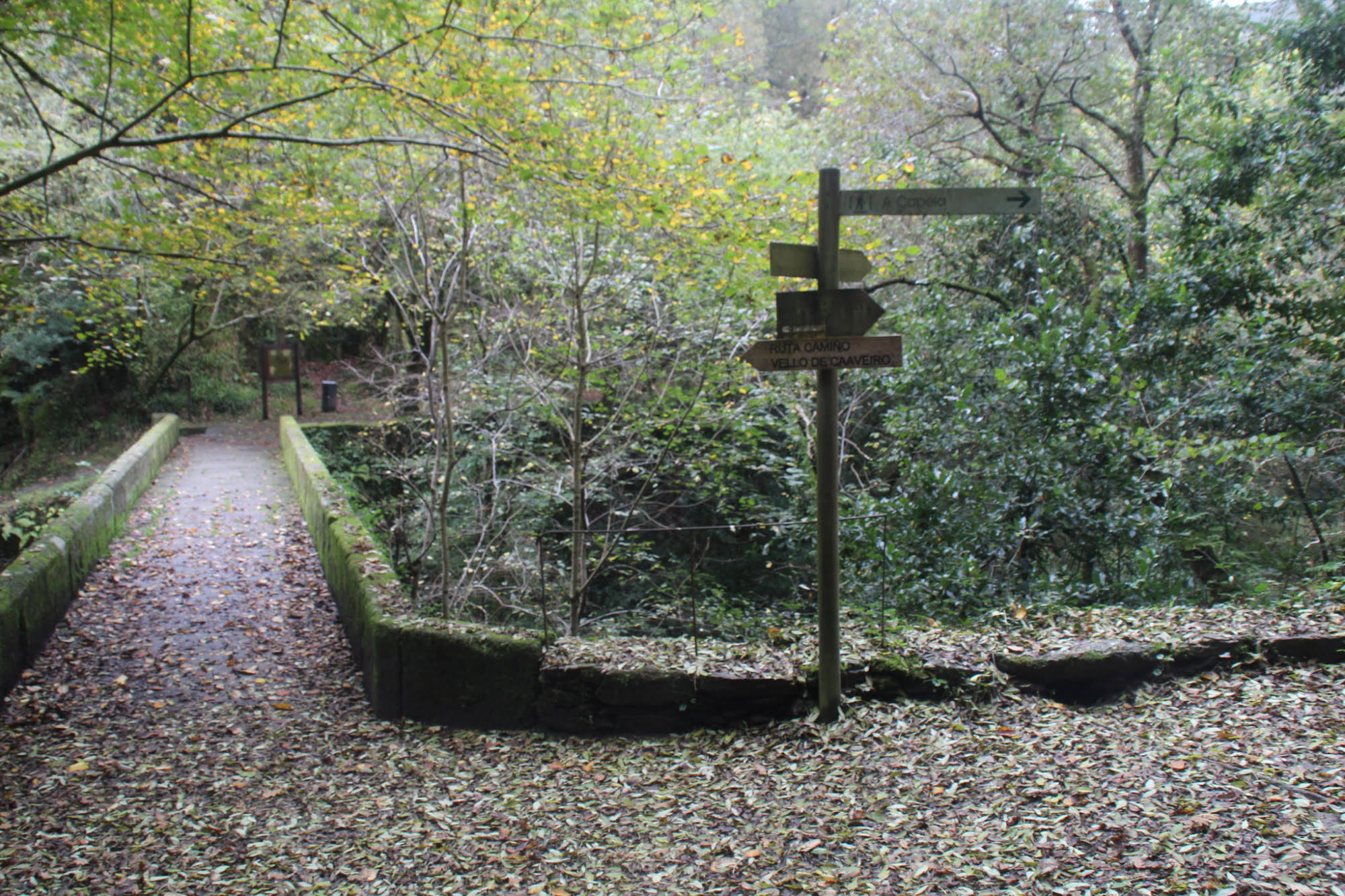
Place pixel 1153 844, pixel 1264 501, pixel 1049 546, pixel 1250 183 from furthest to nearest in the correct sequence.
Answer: pixel 1250 183 < pixel 1049 546 < pixel 1264 501 < pixel 1153 844

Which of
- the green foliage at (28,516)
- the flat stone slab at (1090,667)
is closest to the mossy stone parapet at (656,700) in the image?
the flat stone slab at (1090,667)

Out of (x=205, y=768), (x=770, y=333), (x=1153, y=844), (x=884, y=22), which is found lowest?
(x=205, y=768)

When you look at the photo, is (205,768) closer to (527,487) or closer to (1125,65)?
(527,487)

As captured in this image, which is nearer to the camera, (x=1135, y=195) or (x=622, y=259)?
(x=622, y=259)

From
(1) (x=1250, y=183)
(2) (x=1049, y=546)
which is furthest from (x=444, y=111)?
(1) (x=1250, y=183)

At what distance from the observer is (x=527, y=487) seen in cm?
1029

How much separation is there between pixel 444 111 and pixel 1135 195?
835 cm

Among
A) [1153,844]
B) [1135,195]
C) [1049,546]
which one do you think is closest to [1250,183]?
[1135,195]

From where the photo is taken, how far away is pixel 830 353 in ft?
13.8

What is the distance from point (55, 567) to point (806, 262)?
6.19 meters

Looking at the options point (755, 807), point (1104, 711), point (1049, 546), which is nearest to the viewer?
point (755, 807)

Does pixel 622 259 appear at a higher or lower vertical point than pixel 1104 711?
higher

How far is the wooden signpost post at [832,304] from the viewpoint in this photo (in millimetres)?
4117

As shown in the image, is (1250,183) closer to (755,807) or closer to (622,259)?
(622,259)
